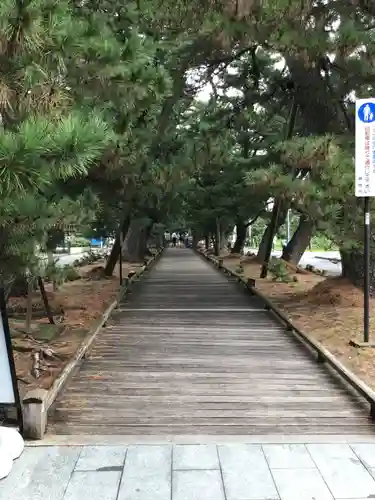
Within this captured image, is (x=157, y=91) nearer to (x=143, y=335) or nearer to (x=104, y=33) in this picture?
(x=104, y=33)

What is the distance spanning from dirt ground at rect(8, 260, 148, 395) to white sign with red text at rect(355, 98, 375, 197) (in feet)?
13.2

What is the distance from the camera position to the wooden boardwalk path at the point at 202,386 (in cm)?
473

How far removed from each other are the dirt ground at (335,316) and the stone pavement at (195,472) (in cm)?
189

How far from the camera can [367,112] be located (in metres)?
6.87

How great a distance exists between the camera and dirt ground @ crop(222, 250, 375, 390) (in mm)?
6578

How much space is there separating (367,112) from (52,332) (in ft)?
16.5

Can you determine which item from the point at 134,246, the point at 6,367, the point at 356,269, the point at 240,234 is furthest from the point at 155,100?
the point at 240,234

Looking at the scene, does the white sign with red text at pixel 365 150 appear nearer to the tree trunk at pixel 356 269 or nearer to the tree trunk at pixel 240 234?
the tree trunk at pixel 356 269

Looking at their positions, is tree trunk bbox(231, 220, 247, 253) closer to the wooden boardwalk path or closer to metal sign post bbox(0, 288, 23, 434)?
the wooden boardwalk path

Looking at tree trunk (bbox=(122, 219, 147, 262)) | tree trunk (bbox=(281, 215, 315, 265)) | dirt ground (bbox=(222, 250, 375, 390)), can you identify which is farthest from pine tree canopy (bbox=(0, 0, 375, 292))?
tree trunk (bbox=(122, 219, 147, 262))

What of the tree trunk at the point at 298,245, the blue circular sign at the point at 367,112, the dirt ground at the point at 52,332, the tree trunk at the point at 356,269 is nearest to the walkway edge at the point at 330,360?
the tree trunk at the point at 356,269

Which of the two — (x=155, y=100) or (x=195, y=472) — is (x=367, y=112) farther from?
(x=195, y=472)

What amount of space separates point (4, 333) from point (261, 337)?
4578 millimetres

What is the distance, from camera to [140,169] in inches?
379
